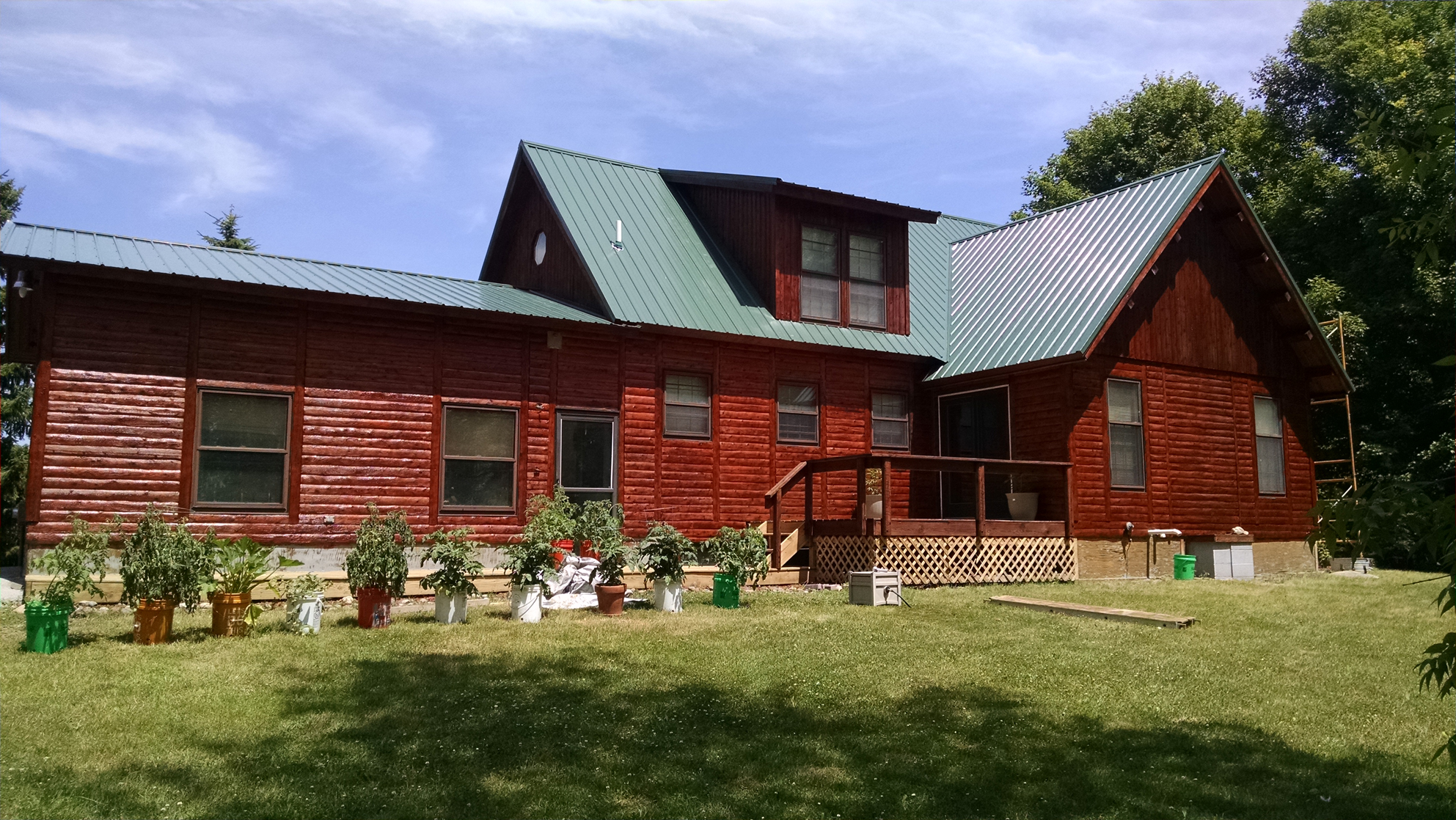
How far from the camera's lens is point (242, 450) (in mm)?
14992

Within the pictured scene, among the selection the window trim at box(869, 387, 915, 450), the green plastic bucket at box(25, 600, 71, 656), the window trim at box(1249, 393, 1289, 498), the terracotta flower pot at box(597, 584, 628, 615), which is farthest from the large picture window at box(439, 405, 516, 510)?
the window trim at box(1249, 393, 1289, 498)

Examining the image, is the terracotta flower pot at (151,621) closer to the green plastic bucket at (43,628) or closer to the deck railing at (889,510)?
the green plastic bucket at (43,628)

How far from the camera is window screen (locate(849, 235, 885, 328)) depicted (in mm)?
20922

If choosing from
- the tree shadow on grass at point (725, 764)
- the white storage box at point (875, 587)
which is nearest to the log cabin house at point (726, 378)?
the white storage box at point (875, 587)

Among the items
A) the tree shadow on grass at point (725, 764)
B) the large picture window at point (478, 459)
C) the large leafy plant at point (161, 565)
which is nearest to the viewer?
the tree shadow on grass at point (725, 764)

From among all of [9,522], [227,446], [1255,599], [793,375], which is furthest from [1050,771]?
[9,522]

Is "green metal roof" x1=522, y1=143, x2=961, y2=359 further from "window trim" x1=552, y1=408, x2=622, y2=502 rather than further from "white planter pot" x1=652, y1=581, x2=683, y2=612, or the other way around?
"white planter pot" x1=652, y1=581, x2=683, y2=612

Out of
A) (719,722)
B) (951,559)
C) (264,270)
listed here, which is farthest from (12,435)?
→ (719,722)

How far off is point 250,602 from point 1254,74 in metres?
38.6

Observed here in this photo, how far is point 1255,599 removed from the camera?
1584cm

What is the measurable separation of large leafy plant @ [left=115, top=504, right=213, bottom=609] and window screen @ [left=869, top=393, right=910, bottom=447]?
1260cm

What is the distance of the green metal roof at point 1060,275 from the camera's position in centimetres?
1947

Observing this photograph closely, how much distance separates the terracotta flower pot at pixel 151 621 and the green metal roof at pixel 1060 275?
13.7m

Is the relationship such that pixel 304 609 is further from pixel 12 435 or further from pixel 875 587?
pixel 12 435
